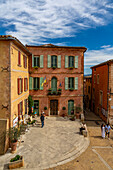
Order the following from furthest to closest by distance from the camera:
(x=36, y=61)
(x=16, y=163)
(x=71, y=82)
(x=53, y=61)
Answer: (x=71, y=82)
(x=53, y=61)
(x=36, y=61)
(x=16, y=163)

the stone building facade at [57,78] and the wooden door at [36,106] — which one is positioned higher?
the stone building facade at [57,78]

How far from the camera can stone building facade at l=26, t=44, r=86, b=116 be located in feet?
63.2

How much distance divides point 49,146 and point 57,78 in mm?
10299

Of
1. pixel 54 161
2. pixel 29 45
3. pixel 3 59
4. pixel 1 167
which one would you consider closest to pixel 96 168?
pixel 54 161

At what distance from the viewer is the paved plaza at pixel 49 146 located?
9.31 m

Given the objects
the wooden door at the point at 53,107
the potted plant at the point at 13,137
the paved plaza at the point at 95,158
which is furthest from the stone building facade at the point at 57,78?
the potted plant at the point at 13,137

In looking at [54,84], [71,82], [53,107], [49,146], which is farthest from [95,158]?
[54,84]

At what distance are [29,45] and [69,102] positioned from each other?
9.93 meters

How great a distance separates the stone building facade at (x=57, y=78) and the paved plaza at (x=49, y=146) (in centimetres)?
407

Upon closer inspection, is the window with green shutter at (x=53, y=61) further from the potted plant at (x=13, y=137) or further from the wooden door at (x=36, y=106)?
the potted plant at (x=13, y=137)

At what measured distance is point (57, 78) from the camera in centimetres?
1959

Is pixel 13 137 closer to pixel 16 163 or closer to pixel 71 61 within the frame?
pixel 16 163

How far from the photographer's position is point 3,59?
438 inches

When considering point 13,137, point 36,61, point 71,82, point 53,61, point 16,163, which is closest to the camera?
point 16,163
